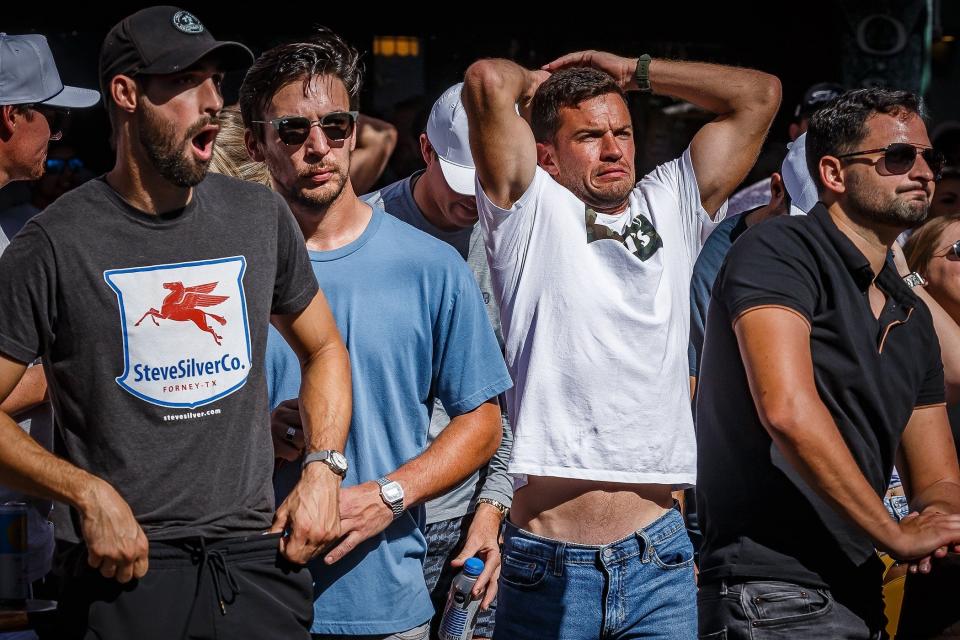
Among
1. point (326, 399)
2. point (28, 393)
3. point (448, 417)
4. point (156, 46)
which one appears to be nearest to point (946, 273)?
point (448, 417)

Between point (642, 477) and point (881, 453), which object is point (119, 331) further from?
point (881, 453)

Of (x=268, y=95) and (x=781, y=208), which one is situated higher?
(x=268, y=95)

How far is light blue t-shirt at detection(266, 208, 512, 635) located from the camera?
9.80 feet

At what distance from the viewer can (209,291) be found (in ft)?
8.68

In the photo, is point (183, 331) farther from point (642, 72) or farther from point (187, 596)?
point (642, 72)

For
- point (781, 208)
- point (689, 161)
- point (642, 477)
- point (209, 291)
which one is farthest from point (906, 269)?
point (209, 291)

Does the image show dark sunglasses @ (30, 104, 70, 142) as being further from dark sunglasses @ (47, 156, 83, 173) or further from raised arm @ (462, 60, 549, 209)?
dark sunglasses @ (47, 156, 83, 173)

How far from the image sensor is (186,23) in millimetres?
2721

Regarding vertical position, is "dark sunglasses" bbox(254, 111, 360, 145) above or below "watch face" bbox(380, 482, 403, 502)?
above

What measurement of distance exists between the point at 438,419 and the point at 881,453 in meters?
1.44

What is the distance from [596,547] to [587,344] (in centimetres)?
59

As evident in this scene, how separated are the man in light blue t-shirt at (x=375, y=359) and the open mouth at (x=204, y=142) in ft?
1.77

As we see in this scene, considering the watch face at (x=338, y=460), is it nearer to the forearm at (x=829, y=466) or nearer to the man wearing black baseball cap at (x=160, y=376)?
the man wearing black baseball cap at (x=160, y=376)

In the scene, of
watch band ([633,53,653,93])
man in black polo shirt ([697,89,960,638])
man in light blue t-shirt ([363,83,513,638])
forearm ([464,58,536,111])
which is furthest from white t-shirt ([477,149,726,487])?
watch band ([633,53,653,93])
